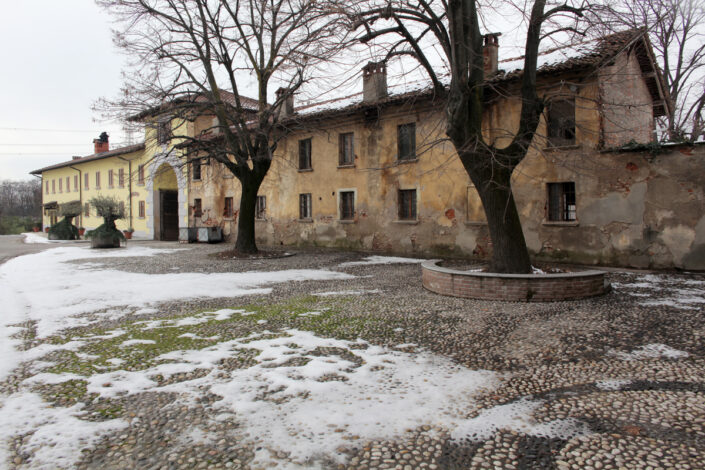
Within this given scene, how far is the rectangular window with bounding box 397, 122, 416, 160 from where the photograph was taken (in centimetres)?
1563

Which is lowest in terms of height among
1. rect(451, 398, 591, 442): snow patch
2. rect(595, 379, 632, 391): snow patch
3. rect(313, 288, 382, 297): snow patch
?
rect(595, 379, 632, 391): snow patch

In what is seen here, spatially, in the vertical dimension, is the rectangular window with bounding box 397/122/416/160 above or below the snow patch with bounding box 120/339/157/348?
above

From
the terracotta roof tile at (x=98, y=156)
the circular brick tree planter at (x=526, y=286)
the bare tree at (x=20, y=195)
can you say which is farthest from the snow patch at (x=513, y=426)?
the bare tree at (x=20, y=195)

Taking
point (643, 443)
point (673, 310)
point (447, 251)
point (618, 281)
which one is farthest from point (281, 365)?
point (447, 251)

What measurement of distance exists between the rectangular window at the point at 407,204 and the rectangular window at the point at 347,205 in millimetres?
2350

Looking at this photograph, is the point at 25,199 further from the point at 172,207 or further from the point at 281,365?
the point at 281,365

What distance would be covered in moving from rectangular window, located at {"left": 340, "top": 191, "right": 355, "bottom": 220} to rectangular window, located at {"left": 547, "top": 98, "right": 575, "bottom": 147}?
7.87m

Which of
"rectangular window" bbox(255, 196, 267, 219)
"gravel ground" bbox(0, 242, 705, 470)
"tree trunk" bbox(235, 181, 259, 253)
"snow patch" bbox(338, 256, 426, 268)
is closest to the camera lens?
"gravel ground" bbox(0, 242, 705, 470)

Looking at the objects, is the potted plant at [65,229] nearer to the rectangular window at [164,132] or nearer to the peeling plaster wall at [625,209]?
the rectangular window at [164,132]

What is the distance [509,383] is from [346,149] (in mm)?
15036

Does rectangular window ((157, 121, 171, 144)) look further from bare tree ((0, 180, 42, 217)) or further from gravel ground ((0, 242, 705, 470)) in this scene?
bare tree ((0, 180, 42, 217))

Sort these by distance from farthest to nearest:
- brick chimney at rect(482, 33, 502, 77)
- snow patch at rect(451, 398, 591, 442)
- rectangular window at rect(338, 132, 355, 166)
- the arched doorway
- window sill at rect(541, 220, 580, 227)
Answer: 1. the arched doorway
2. rectangular window at rect(338, 132, 355, 166)
3. brick chimney at rect(482, 33, 502, 77)
4. window sill at rect(541, 220, 580, 227)
5. snow patch at rect(451, 398, 591, 442)

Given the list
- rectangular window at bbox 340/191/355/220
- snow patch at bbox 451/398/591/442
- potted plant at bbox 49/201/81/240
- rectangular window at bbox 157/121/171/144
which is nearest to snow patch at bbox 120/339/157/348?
snow patch at bbox 451/398/591/442

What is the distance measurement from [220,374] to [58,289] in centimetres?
656
